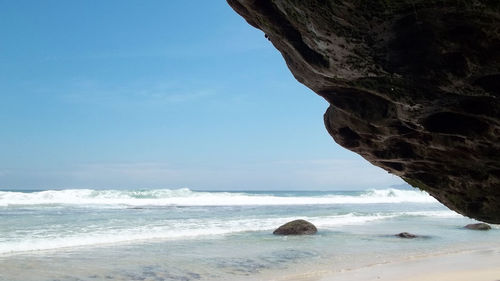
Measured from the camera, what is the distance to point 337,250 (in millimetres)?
14250

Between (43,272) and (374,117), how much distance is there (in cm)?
875

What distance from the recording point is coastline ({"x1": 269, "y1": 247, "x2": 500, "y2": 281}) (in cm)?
995

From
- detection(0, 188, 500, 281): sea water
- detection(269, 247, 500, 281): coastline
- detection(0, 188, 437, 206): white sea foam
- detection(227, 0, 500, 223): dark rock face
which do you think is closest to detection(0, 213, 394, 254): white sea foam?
detection(0, 188, 500, 281): sea water

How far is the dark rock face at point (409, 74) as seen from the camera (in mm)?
3613

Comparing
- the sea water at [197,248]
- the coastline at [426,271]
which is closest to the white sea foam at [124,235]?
the sea water at [197,248]

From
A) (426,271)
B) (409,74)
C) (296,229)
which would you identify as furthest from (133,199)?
(409,74)

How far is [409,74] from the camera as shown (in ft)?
14.0

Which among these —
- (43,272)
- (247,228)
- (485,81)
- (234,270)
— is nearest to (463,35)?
(485,81)

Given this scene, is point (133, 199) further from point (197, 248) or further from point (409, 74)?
point (409, 74)

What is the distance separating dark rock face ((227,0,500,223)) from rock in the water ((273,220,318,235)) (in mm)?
11706

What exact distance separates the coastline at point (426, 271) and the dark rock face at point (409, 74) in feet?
12.9

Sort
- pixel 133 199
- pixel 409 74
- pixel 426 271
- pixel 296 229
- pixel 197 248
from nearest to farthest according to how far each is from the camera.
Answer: pixel 409 74, pixel 426 271, pixel 197 248, pixel 296 229, pixel 133 199

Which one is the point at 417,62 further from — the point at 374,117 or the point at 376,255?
the point at 376,255

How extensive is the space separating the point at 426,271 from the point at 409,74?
7997 millimetres
